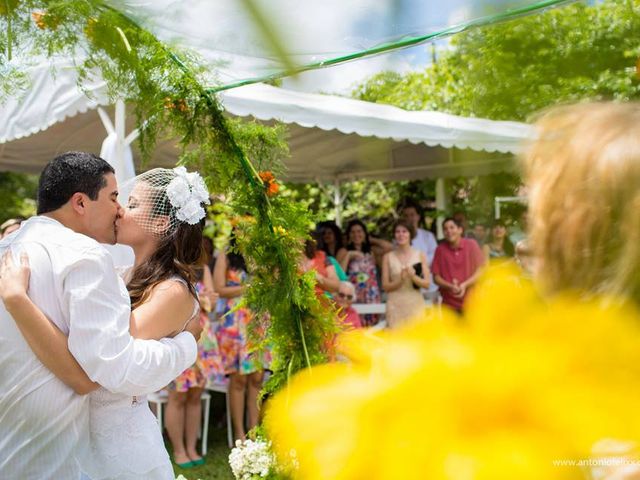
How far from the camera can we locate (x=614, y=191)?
0.67 m

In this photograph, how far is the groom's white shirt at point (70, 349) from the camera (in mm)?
1839

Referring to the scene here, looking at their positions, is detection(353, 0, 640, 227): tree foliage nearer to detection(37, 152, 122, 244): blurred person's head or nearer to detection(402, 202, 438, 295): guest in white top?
detection(37, 152, 122, 244): blurred person's head

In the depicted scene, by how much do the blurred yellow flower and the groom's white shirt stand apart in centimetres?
136

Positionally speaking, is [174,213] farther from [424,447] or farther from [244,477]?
[424,447]

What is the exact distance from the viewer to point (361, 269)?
21.7 ft

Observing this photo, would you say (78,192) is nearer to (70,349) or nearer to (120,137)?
(70,349)

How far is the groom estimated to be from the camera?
184cm

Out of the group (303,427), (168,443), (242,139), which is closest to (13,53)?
(242,139)

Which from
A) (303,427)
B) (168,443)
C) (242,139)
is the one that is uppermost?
(242,139)

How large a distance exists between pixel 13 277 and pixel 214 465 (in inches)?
146

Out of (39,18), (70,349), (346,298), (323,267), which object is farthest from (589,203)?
(346,298)

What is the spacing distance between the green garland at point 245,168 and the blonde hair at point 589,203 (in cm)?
206

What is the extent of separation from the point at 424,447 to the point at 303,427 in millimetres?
115

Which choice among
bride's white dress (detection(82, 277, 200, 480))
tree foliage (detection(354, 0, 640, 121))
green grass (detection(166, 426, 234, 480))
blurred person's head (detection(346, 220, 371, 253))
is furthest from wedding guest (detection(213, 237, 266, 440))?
tree foliage (detection(354, 0, 640, 121))
